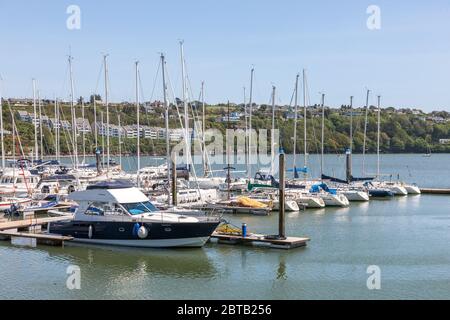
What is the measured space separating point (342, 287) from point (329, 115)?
150411 mm

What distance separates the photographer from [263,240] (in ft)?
104

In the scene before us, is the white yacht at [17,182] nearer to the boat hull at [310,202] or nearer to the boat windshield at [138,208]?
the boat windshield at [138,208]

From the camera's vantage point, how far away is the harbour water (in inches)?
967

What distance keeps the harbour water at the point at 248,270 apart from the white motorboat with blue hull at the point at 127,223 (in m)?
0.57

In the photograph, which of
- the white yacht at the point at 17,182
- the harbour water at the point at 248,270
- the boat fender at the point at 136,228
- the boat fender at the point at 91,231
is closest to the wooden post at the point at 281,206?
the harbour water at the point at 248,270

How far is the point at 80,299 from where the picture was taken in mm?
23625

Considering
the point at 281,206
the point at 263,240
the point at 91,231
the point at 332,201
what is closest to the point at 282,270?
the point at 263,240

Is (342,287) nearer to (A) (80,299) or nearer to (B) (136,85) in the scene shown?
(A) (80,299)

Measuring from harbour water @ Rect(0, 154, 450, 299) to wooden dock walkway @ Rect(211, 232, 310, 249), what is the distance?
402mm

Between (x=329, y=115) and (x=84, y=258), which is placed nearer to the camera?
(x=84, y=258)

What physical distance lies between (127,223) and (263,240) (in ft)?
22.9

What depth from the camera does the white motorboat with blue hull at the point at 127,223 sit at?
31328 millimetres

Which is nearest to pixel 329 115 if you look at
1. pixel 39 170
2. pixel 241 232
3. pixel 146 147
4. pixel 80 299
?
pixel 146 147

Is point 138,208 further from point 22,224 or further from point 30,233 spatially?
point 22,224
